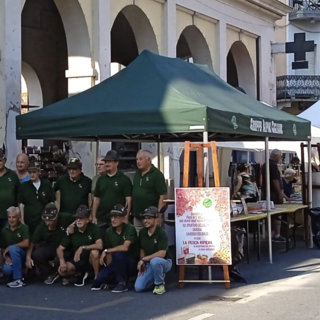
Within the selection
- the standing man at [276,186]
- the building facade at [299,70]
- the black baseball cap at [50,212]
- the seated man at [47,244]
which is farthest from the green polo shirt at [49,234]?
the building facade at [299,70]

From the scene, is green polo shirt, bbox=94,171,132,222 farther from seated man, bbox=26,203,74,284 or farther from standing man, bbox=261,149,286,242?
standing man, bbox=261,149,286,242

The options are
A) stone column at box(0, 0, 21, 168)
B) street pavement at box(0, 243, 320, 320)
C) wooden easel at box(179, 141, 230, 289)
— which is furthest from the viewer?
stone column at box(0, 0, 21, 168)

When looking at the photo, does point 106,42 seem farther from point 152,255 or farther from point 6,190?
point 152,255

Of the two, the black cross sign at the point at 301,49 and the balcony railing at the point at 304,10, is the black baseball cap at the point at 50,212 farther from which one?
the balcony railing at the point at 304,10

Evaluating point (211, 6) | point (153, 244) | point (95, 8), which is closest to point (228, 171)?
point (211, 6)

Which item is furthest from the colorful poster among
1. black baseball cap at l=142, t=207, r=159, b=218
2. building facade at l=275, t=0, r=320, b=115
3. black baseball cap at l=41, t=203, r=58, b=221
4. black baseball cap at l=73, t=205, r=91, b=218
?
building facade at l=275, t=0, r=320, b=115

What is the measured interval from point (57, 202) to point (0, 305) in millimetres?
2325

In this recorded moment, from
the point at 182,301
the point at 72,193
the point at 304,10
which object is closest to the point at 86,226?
the point at 72,193

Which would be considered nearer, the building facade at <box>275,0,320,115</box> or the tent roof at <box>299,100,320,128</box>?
the tent roof at <box>299,100,320,128</box>

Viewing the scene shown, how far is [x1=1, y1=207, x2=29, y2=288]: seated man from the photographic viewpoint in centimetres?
938

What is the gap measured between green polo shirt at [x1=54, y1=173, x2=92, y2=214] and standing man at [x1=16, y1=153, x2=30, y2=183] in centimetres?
50

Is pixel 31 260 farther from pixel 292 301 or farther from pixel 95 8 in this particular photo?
pixel 95 8

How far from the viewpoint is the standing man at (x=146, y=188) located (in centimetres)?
970

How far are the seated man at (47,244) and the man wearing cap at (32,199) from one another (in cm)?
34
